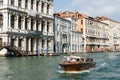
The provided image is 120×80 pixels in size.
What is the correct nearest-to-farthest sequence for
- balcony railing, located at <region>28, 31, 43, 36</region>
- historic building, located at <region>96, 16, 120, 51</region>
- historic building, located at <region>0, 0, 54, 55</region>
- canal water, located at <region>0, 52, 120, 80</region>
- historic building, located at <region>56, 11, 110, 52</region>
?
canal water, located at <region>0, 52, 120, 80</region>
historic building, located at <region>0, 0, 54, 55</region>
balcony railing, located at <region>28, 31, 43, 36</region>
historic building, located at <region>56, 11, 110, 52</region>
historic building, located at <region>96, 16, 120, 51</region>

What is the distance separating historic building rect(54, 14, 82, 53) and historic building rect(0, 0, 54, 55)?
18.2 feet

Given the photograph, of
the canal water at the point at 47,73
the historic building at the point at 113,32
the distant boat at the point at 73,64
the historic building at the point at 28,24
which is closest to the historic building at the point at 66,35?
the historic building at the point at 28,24

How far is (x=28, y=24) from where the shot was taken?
57.2 metres

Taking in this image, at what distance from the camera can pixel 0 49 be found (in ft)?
162

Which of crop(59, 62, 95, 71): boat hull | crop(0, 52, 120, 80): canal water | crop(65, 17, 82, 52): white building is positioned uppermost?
crop(65, 17, 82, 52): white building

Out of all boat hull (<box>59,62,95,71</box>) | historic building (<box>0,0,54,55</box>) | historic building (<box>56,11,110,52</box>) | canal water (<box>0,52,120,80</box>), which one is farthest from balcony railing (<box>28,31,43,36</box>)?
boat hull (<box>59,62,95,71</box>)

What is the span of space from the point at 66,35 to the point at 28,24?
67.9ft

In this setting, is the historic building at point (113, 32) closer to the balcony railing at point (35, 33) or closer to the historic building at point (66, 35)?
the historic building at point (66, 35)

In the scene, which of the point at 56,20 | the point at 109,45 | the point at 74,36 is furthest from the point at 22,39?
the point at 109,45

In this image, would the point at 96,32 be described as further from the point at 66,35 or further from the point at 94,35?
the point at 66,35

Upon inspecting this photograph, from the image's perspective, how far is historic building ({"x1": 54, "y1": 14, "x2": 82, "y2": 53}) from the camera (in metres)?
71.1

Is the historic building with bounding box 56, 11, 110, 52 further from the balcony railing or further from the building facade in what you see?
the balcony railing

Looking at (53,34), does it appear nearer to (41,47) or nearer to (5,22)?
(41,47)

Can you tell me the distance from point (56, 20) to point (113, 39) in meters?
56.7
